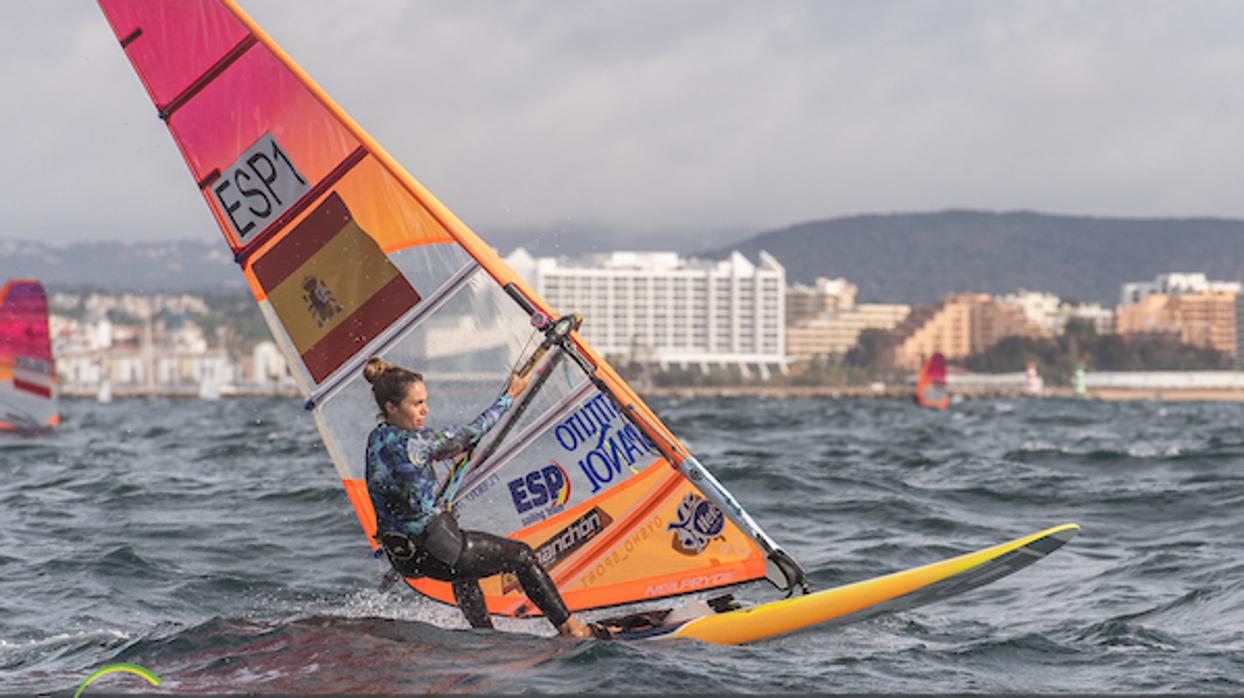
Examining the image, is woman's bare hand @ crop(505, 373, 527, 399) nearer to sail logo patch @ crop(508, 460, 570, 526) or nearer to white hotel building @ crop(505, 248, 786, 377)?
sail logo patch @ crop(508, 460, 570, 526)

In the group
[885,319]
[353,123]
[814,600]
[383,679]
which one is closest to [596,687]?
[383,679]

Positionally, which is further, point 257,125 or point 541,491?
point 541,491

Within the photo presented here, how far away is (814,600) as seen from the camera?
23.1 ft

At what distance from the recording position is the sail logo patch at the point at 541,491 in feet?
24.5

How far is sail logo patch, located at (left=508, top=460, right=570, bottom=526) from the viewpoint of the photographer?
7.46 meters

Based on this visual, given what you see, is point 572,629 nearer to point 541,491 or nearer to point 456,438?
point 541,491

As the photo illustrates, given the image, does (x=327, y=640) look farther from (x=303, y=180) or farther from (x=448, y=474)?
(x=303, y=180)

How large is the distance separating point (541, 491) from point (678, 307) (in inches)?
7220

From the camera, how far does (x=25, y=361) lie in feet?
86.2

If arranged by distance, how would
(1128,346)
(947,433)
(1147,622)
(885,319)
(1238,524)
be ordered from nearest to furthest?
(1147,622), (1238,524), (947,433), (1128,346), (885,319)

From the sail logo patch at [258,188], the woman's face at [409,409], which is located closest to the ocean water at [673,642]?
the woman's face at [409,409]

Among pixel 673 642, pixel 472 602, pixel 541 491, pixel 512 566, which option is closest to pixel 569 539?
pixel 541 491

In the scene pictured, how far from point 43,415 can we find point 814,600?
23.1m

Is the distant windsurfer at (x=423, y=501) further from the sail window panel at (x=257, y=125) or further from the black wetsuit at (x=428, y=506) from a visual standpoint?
the sail window panel at (x=257, y=125)
